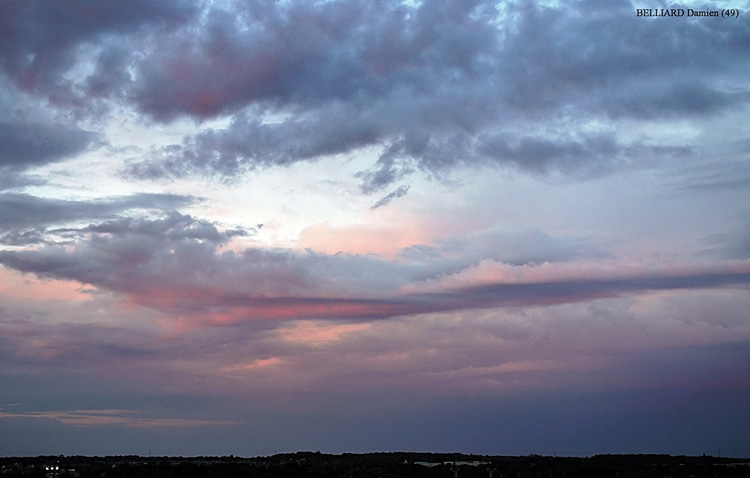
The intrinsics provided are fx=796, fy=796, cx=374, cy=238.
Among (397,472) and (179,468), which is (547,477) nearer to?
(397,472)

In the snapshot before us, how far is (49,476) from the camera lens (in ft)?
341

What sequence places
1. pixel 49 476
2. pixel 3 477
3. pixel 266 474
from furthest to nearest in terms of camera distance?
pixel 266 474 → pixel 3 477 → pixel 49 476

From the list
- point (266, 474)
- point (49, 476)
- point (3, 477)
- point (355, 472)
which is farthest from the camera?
point (266, 474)

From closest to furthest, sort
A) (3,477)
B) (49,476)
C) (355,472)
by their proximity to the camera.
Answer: (49,476), (355,472), (3,477)

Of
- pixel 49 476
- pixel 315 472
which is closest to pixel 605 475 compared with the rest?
pixel 315 472

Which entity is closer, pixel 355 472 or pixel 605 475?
pixel 355 472

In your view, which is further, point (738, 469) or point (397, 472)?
point (738, 469)

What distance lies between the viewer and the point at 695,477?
124 metres

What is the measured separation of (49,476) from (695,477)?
310ft

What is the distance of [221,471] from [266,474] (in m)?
7.79

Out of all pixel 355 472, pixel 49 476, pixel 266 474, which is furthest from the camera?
pixel 266 474

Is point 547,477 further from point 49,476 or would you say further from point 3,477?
point 3,477

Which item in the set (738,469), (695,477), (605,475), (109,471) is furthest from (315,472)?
(738,469)

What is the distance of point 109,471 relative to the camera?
453 ft
